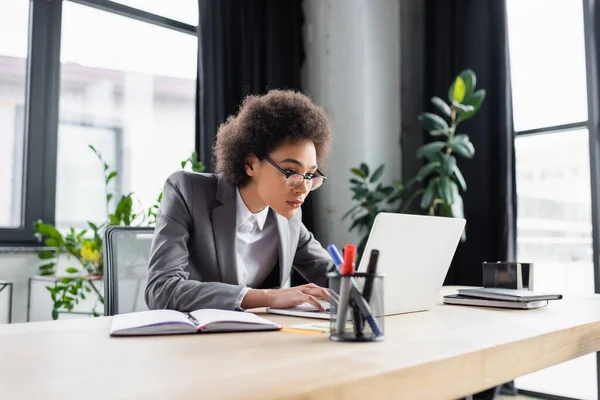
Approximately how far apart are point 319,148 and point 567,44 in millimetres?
2083

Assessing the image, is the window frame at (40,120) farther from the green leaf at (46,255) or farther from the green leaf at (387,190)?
the green leaf at (387,190)

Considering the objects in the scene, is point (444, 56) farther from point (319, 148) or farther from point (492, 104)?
point (319, 148)

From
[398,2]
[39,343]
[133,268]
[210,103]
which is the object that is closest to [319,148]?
[133,268]

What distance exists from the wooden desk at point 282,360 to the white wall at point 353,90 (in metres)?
2.52

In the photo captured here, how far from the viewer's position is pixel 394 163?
3695mm

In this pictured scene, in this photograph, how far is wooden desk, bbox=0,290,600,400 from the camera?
58 centimetres

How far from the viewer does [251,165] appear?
1690 millimetres

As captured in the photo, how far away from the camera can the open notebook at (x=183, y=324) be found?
91 cm

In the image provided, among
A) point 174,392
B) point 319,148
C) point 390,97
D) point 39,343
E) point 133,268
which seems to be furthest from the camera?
point 390,97

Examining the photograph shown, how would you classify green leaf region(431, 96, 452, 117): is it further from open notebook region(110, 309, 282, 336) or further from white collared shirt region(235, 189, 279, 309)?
open notebook region(110, 309, 282, 336)

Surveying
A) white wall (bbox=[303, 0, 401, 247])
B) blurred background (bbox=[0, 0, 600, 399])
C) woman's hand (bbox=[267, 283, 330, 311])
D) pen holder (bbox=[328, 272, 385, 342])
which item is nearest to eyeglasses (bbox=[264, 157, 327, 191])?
woman's hand (bbox=[267, 283, 330, 311])

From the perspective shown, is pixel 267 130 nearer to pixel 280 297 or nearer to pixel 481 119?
pixel 280 297

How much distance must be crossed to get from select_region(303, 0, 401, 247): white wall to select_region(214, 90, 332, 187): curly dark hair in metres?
1.80

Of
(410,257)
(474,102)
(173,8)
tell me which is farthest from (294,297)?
(173,8)
